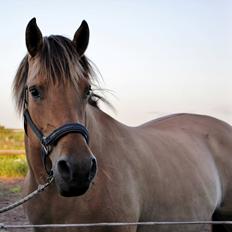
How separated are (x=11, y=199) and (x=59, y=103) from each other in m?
5.79

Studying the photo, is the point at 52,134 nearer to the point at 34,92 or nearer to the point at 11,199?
the point at 34,92

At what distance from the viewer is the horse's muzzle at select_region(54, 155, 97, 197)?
2.76 m

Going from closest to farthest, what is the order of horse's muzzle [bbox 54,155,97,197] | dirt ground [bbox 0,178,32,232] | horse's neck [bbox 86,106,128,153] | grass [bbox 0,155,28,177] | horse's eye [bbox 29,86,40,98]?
horse's muzzle [bbox 54,155,97,197] < horse's eye [bbox 29,86,40,98] < horse's neck [bbox 86,106,128,153] < dirt ground [bbox 0,178,32,232] < grass [bbox 0,155,28,177]

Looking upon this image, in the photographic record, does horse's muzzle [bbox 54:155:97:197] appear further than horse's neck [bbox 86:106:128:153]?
No

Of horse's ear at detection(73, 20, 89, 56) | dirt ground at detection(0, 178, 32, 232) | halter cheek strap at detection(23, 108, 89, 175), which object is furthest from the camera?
dirt ground at detection(0, 178, 32, 232)

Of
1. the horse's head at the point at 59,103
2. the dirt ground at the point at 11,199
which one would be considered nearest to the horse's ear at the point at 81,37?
the horse's head at the point at 59,103

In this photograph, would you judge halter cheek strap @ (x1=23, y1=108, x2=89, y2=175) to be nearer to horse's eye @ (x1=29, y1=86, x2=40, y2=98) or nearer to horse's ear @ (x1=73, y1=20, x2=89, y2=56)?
horse's eye @ (x1=29, y1=86, x2=40, y2=98)

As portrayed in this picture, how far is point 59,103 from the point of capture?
9.70 ft

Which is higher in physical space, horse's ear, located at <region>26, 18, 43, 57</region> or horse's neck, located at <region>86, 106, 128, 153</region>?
horse's ear, located at <region>26, 18, 43, 57</region>

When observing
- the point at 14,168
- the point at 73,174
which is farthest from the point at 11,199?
the point at 73,174

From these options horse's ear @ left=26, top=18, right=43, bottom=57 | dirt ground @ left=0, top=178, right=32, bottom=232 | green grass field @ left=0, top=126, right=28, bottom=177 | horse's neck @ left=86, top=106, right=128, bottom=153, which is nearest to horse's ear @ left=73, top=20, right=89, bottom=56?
horse's ear @ left=26, top=18, right=43, bottom=57

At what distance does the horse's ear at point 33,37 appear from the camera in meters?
3.21

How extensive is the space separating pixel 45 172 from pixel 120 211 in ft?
1.89

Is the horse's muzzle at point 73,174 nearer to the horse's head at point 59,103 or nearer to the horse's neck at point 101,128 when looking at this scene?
the horse's head at point 59,103
